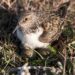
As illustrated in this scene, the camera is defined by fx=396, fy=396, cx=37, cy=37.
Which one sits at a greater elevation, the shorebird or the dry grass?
the shorebird

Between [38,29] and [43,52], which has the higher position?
[38,29]

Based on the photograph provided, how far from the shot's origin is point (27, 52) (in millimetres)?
3674

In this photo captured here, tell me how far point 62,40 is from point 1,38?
59cm

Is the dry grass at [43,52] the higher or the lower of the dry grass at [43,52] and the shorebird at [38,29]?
the lower

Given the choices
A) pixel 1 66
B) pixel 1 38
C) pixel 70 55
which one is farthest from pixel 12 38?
pixel 70 55

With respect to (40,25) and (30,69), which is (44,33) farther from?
(30,69)

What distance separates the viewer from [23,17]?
3.44m

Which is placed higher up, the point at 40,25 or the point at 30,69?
the point at 40,25

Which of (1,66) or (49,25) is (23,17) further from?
(1,66)

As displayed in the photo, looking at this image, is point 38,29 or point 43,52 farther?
point 43,52

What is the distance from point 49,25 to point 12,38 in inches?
17.4

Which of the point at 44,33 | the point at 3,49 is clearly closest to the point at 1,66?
the point at 3,49

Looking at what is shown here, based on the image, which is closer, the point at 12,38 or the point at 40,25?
the point at 40,25

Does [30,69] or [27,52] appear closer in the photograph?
[30,69]
